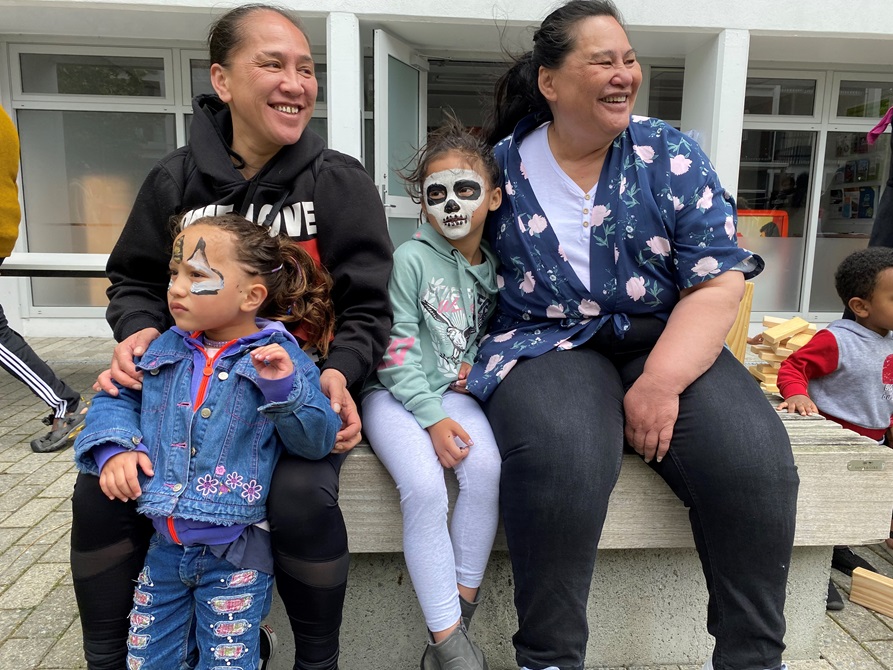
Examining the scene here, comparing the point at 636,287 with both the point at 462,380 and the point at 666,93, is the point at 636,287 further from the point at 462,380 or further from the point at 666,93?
the point at 666,93

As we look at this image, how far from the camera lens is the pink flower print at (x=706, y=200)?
71.5 inches

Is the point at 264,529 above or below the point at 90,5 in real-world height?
below

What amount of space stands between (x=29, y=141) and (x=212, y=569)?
656cm

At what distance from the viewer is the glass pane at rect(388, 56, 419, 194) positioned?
5.60 m

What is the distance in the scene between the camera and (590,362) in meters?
1.83

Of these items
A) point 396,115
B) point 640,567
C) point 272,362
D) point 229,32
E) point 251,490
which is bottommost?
point 640,567

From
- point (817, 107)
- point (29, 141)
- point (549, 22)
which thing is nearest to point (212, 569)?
point (549, 22)

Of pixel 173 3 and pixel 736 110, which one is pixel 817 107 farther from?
pixel 173 3

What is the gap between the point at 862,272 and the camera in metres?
2.53

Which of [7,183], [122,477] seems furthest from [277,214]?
[7,183]

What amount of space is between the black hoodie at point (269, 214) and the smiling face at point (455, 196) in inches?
6.4

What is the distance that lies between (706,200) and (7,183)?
11.6 feet

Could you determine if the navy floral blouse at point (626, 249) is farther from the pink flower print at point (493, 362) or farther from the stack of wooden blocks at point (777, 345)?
the stack of wooden blocks at point (777, 345)

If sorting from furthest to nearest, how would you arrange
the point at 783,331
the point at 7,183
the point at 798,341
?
the point at 7,183 < the point at 783,331 < the point at 798,341
